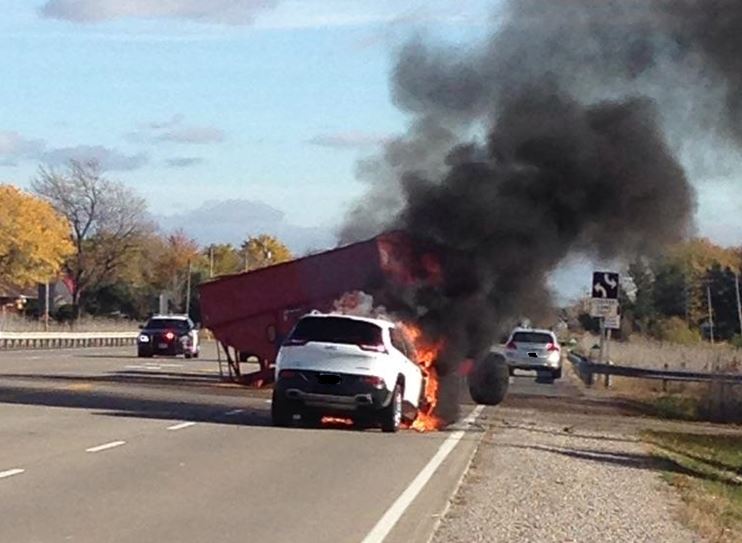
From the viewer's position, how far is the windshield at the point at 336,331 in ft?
79.4

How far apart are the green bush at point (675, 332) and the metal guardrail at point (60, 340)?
2606 cm

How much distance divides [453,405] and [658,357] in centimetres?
2522

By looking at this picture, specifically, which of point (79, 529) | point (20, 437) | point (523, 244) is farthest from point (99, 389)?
Answer: point (79, 529)

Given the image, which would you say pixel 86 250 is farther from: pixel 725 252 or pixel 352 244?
pixel 352 244

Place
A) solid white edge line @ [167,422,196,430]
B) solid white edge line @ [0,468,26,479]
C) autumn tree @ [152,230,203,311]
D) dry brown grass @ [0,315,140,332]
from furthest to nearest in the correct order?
autumn tree @ [152,230,203,311], dry brown grass @ [0,315,140,332], solid white edge line @ [167,422,196,430], solid white edge line @ [0,468,26,479]

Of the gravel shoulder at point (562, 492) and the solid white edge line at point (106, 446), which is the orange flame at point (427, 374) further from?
the solid white edge line at point (106, 446)

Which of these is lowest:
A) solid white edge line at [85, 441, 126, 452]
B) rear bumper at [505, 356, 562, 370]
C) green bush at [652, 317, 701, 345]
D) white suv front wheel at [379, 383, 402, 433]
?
solid white edge line at [85, 441, 126, 452]

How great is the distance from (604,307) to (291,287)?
14.8 meters

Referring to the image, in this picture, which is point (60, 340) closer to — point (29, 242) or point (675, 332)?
point (675, 332)

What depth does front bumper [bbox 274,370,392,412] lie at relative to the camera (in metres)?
23.5

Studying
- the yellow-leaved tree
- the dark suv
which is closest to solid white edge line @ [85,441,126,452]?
→ the dark suv

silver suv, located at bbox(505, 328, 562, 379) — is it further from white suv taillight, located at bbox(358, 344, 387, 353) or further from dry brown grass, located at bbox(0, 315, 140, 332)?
dry brown grass, located at bbox(0, 315, 140, 332)

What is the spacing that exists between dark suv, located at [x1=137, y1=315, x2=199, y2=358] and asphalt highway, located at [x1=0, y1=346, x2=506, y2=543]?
24.6m

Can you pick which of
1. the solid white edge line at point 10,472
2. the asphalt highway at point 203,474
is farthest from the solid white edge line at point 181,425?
the solid white edge line at point 10,472
